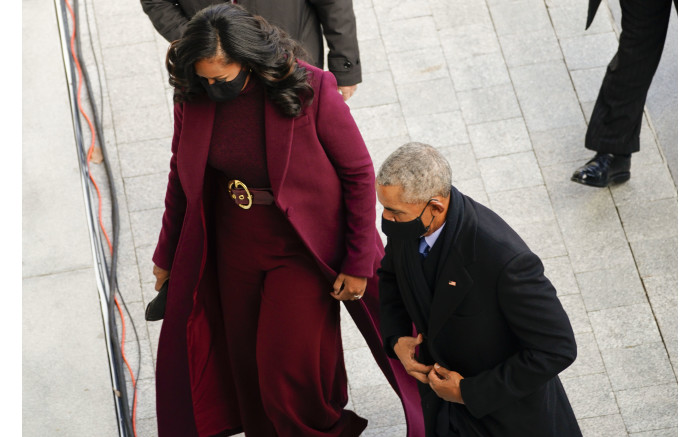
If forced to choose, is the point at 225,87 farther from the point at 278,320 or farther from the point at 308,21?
the point at 308,21

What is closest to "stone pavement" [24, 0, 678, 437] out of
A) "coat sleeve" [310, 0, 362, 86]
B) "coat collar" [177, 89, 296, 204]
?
"coat sleeve" [310, 0, 362, 86]

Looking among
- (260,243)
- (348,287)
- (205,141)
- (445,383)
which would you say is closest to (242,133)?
(205,141)

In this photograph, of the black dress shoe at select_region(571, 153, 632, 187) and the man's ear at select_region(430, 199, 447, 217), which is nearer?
the man's ear at select_region(430, 199, 447, 217)

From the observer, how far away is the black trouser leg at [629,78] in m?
5.61

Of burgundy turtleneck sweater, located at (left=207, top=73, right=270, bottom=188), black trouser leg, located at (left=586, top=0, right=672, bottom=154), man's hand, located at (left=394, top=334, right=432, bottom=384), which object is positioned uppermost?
burgundy turtleneck sweater, located at (left=207, top=73, right=270, bottom=188)

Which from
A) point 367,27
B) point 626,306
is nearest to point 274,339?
point 626,306

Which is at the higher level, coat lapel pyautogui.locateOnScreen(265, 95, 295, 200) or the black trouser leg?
coat lapel pyautogui.locateOnScreen(265, 95, 295, 200)

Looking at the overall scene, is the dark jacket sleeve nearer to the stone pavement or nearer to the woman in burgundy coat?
the woman in burgundy coat

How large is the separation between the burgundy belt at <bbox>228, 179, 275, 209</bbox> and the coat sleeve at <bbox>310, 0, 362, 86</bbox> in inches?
46.9

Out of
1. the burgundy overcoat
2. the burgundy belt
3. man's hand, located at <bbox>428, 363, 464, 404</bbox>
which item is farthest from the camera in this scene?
the burgundy belt

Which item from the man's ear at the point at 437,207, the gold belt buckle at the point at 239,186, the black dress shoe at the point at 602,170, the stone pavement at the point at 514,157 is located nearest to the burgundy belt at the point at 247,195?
the gold belt buckle at the point at 239,186

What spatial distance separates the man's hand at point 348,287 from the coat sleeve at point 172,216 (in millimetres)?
756

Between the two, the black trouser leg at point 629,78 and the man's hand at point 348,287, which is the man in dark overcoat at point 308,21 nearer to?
the man's hand at point 348,287

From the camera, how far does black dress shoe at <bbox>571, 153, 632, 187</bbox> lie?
6.06m
